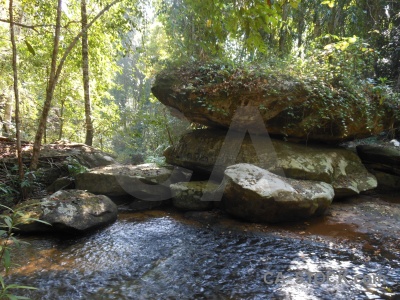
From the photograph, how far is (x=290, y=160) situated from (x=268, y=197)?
5.95 feet

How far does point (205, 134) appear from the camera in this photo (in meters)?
7.42

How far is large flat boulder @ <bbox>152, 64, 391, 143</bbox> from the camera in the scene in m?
6.09

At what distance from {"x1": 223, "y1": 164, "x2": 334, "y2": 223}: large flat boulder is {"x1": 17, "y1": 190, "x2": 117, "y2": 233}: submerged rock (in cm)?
248

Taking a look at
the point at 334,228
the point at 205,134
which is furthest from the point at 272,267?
the point at 205,134

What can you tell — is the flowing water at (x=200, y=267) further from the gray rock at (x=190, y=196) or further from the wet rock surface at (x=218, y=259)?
the gray rock at (x=190, y=196)

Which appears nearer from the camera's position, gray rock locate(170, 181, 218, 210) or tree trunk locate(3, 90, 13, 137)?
gray rock locate(170, 181, 218, 210)

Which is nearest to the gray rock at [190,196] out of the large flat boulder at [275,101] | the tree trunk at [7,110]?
the large flat boulder at [275,101]

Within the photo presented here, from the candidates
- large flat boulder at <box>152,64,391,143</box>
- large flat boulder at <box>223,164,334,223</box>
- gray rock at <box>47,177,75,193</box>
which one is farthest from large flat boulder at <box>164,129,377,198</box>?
gray rock at <box>47,177,75,193</box>

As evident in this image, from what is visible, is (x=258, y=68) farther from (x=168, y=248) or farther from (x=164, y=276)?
(x=164, y=276)

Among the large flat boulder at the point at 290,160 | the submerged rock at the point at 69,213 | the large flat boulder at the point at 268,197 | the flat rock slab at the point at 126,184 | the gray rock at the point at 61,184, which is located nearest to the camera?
the submerged rock at the point at 69,213

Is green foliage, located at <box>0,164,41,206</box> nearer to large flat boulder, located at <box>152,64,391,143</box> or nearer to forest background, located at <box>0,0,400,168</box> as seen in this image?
forest background, located at <box>0,0,400,168</box>

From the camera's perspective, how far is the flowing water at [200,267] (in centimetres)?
287

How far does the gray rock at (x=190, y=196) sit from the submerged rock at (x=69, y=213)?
1.47 metres

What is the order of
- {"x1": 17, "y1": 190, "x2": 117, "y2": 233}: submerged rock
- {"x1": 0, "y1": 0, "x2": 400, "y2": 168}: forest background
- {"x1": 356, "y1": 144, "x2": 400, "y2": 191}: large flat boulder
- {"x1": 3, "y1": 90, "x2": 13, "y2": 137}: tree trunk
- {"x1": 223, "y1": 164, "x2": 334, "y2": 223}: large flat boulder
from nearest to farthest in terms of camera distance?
{"x1": 17, "y1": 190, "x2": 117, "y2": 233}: submerged rock
{"x1": 223, "y1": 164, "x2": 334, "y2": 223}: large flat boulder
{"x1": 0, "y1": 0, "x2": 400, "y2": 168}: forest background
{"x1": 356, "y1": 144, "x2": 400, "y2": 191}: large flat boulder
{"x1": 3, "y1": 90, "x2": 13, "y2": 137}: tree trunk
